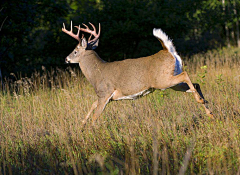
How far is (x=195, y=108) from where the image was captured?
489 cm

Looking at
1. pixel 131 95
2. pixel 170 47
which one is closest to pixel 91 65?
pixel 131 95

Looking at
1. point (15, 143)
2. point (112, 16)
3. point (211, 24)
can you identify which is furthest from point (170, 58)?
point (211, 24)

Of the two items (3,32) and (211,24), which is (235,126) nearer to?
(3,32)

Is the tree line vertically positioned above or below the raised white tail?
above

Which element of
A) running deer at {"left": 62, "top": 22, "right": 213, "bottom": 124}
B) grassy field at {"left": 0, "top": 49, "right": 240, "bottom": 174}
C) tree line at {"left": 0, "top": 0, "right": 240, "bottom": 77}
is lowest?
grassy field at {"left": 0, "top": 49, "right": 240, "bottom": 174}

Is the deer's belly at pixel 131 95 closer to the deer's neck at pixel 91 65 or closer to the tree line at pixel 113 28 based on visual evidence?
the deer's neck at pixel 91 65

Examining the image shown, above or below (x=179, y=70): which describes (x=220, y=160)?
below

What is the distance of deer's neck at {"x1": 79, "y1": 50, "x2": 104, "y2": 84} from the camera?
6.01 metres

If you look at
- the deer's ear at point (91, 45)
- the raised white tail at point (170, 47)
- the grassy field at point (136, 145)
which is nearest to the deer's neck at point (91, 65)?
the deer's ear at point (91, 45)

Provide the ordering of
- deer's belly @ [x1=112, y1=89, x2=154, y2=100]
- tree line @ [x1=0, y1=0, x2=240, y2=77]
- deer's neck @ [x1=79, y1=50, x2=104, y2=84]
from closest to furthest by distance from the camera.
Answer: deer's belly @ [x1=112, y1=89, x2=154, y2=100] < deer's neck @ [x1=79, y1=50, x2=104, y2=84] < tree line @ [x1=0, y1=0, x2=240, y2=77]

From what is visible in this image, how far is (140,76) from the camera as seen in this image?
517 centimetres

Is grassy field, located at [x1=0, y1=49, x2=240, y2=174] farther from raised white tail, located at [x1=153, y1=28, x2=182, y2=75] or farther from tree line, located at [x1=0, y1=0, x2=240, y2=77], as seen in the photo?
tree line, located at [x1=0, y1=0, x2=240, y2=77]

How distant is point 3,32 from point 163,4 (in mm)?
6881

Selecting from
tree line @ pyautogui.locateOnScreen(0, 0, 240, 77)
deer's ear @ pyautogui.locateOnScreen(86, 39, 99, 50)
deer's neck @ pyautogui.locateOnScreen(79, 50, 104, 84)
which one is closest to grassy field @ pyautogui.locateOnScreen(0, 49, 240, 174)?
deer's neck @ pyautogui.locateOnScreen(79, 50, 104, 84)
